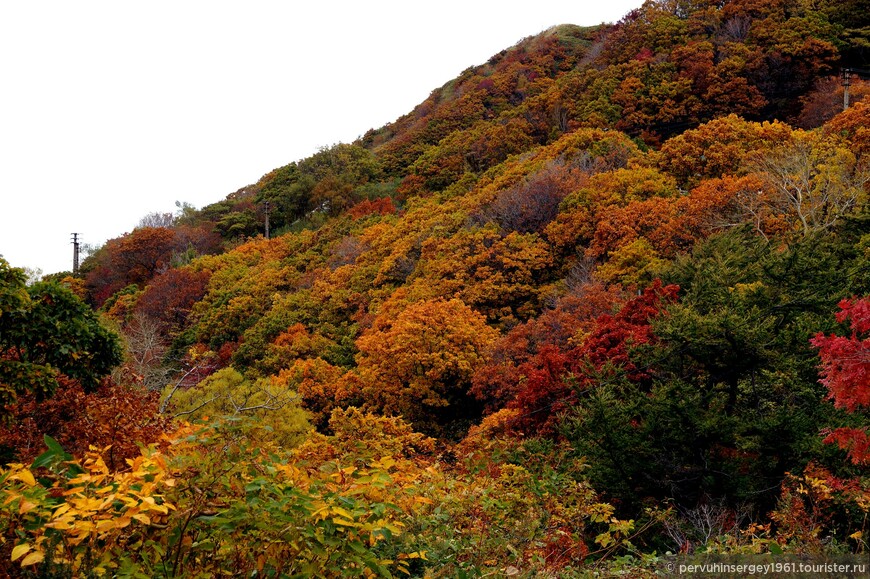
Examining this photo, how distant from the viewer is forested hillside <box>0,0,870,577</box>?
11.7 ft

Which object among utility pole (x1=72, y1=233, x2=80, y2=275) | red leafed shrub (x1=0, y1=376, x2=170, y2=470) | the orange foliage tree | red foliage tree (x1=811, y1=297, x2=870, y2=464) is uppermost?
utility pole (x1=72, y1=233, x2=80, y2=275)

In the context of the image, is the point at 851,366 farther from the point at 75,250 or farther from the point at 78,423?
the point at 75,250

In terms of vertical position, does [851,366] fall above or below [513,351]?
above

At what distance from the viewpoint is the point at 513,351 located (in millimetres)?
19859

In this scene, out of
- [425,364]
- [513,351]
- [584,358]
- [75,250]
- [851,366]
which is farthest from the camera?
[75,250]

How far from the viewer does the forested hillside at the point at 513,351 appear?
3.56 meters

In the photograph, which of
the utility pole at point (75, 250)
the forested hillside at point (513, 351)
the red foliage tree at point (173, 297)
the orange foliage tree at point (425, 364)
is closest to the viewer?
the forested hillside at point (513, 351)

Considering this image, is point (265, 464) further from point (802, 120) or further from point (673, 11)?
point (673, 11)

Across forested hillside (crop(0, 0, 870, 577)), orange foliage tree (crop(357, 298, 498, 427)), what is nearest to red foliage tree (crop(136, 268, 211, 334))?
forested hillside (crop(0, 0, 870, 577))

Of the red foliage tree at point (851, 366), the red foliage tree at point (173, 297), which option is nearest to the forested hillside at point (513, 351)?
the red foliage tree at point (851, 366)

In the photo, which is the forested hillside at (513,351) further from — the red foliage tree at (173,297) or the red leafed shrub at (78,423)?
the red foliage tree at (173,297)

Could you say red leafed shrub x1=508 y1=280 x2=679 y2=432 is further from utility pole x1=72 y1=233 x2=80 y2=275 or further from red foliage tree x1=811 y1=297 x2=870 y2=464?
utility pole x1=72 y1=233 x2=80 y2=275

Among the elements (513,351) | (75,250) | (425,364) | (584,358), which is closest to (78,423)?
(584,358)

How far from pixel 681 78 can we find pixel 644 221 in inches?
880
